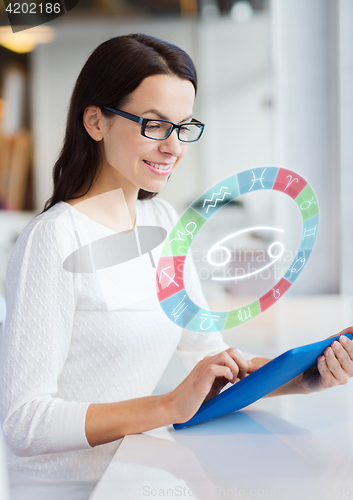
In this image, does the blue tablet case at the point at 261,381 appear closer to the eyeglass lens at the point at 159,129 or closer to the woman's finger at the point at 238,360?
the woman's finger at the point at 238,360

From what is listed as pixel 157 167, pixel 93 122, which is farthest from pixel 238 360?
pixel 93 122

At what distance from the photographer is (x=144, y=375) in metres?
0.82

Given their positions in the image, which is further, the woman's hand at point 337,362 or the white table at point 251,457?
the woman's hand at point 337,362

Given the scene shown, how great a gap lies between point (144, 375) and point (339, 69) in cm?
159

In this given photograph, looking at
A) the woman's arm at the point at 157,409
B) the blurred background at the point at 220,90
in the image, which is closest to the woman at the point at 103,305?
the woman's arm at the point at 157,409

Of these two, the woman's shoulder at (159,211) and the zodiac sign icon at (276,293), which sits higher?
the woman's shoulder at (159,211)

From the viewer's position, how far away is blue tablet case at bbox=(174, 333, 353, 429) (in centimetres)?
55

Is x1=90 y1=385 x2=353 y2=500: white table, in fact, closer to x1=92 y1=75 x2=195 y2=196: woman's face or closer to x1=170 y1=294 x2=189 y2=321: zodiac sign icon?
x1=170 y1=294 x2=189 y2=321: zodiac sign icon

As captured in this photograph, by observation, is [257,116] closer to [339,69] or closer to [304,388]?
[339,69]

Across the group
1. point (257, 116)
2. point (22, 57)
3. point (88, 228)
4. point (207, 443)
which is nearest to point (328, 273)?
point (88, 228)

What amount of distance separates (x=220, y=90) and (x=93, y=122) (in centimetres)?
301

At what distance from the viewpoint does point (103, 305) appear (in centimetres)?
76

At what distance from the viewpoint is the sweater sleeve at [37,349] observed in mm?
609

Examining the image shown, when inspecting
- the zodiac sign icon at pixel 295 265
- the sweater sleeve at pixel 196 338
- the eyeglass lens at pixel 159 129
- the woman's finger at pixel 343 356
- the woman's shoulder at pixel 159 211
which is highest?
the eyeglass lens at pixel 159 129
